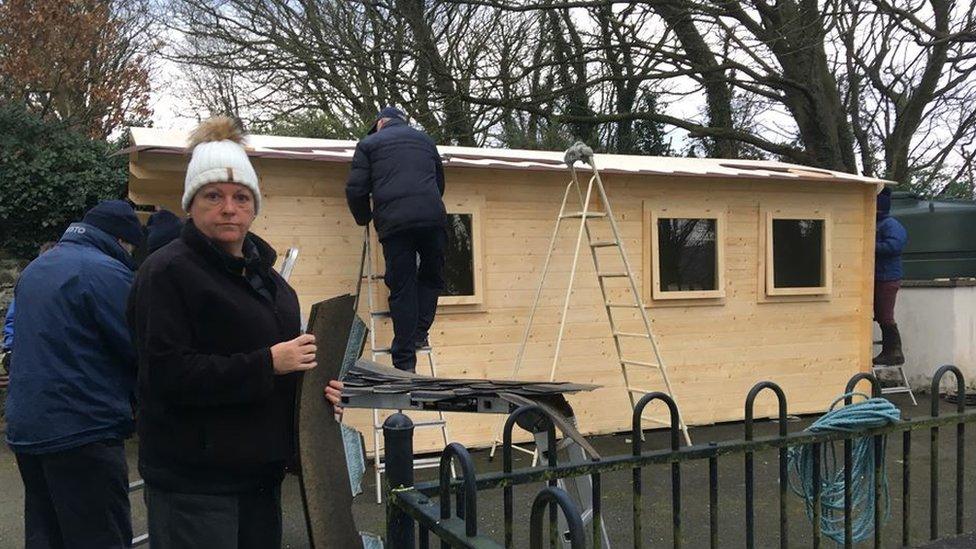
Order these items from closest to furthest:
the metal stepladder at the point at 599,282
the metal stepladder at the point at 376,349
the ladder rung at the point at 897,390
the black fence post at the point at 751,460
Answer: the black fence post at the point at 751,460 < the metal stepladder at the point at 376,349 < the metal stepladder at the point at 599,282 < the ladder rung at the point at 897,390

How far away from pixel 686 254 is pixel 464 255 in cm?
222

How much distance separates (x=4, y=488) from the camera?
5.42m

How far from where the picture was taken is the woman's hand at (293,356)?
6.75 feet

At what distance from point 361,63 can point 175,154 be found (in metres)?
7.37

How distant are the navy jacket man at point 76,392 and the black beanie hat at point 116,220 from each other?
0.15 m

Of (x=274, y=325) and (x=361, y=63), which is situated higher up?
(x=361, y=63)

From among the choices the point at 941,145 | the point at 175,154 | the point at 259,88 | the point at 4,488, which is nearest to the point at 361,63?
the point at 259,88

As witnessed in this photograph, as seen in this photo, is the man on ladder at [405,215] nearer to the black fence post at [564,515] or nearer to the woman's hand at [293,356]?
the woman's hand at [293,356]

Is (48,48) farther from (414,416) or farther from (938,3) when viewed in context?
(938,3)

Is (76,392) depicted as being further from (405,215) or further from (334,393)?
(405,215)

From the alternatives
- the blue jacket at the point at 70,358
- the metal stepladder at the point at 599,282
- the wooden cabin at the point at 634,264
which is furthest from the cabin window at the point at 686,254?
the blue jacket at the point at 70,358

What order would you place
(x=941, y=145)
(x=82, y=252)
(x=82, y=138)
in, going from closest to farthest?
(x=82, y=252), (x=82, y=138), (x=941, y=145)

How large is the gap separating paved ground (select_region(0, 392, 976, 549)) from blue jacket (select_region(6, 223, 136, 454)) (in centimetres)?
171

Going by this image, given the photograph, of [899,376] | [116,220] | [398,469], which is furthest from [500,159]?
[899,376]
